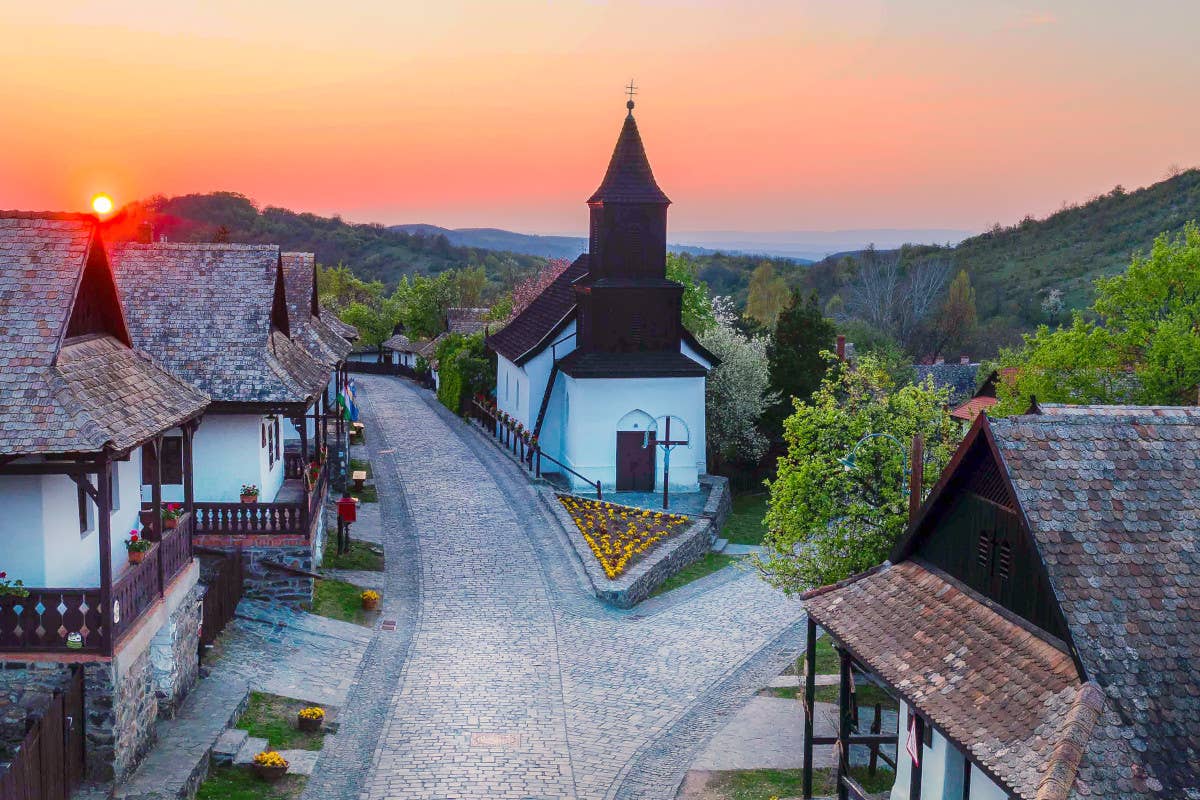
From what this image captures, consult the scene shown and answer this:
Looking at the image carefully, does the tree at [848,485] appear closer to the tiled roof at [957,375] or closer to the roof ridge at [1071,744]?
the roof ridge at [1071,744]

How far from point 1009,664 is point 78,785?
39.2 feet

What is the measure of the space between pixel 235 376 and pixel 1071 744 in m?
18.8

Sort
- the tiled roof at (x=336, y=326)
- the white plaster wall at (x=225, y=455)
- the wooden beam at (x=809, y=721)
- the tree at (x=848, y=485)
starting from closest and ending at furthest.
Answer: the wooden beam at (x=809, y=721) → the tree at (x=848, y=485) → the white plaster wall at (x=225, y=455) → the tiled roof at (x=336, y=326)

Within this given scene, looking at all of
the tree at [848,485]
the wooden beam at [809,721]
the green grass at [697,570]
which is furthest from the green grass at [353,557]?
the wooden beam at [809,721]

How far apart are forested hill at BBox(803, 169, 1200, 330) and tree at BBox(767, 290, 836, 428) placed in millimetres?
58124

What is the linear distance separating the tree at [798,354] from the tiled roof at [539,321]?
891 cm

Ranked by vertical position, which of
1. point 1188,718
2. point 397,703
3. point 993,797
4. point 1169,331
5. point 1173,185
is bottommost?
point 397,703

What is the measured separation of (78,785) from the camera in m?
14.8

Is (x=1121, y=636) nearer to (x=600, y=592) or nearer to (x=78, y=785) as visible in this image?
(x=78, y=785)

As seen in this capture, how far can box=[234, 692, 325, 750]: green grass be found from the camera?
59.2ft

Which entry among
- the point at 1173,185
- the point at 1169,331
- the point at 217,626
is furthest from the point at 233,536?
the point at 1173,185

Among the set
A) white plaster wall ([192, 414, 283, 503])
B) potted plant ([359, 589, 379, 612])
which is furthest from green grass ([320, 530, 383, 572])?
white plaster wall ([192, 414, 283, 503])

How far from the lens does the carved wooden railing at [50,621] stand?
14680 millimetres

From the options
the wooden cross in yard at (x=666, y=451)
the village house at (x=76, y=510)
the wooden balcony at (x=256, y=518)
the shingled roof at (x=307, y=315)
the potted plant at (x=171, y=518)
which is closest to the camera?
the village house at (x=76, y=510)
